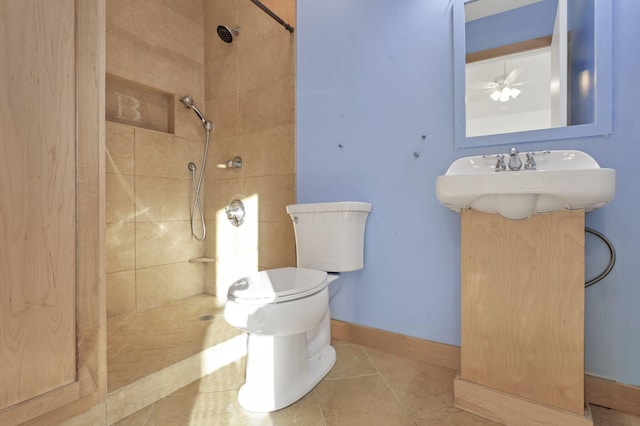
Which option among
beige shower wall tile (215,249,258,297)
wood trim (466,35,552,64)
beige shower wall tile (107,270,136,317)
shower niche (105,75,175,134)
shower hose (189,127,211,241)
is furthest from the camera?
shower hose (189,127,211,241)

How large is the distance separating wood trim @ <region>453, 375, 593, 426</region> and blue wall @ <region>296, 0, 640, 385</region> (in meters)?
0.30

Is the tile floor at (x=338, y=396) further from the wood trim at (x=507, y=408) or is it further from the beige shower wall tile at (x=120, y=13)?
the beige shower wall tile at (x=120, y=13)

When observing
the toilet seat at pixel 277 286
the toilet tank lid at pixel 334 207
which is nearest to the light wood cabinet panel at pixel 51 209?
the toilet seat at pixel 277 286

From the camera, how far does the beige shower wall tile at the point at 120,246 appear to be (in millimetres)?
1974

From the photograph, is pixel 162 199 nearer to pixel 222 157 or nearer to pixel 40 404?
pixel 222 157

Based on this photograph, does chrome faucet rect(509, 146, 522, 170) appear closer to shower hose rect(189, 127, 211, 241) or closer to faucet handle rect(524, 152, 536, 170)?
faucet handle rect(524, 152, 536, 170)

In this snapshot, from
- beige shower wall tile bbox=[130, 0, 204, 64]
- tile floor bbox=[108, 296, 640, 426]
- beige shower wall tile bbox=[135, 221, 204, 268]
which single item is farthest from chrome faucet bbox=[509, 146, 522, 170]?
beige shower wall tile bbox=[130, 0, 204, 64]

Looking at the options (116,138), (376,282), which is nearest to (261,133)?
(116,138)

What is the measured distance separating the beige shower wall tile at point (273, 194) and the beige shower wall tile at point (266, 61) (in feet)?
2.28

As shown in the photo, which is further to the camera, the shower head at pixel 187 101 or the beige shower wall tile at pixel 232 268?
the shower head at pixel 187 101

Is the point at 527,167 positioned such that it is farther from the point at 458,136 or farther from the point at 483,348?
the point at 483,348

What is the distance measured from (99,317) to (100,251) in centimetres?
23

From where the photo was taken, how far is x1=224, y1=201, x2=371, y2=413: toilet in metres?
1.07

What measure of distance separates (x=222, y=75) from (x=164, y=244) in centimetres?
141
